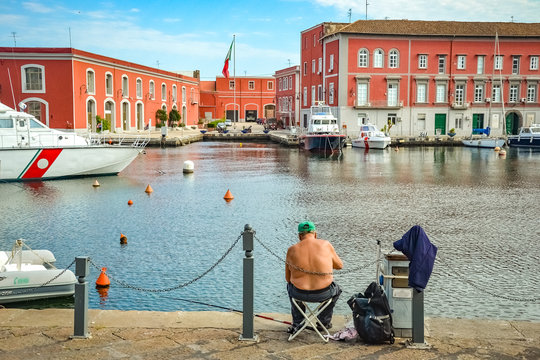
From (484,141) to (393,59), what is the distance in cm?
1302

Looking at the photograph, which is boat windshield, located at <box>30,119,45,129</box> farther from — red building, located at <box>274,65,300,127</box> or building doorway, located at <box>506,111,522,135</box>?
red building, located at <box>274,65,300,127</box>

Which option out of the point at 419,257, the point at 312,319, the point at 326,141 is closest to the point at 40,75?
the point at 326,141

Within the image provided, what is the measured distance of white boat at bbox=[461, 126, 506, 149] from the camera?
54344 millimetres

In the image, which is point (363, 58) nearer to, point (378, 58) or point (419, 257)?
point (378, 58)

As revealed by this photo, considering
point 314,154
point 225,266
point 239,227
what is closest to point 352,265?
point 225,266

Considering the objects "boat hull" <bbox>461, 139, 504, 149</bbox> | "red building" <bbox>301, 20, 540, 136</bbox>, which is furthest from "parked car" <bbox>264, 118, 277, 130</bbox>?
"boat hull" <bbox>461, 139, 504, 149</bbox>

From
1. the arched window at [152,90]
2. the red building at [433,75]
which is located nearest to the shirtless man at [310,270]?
the red building at [433,75]

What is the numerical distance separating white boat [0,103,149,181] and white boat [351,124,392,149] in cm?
2765

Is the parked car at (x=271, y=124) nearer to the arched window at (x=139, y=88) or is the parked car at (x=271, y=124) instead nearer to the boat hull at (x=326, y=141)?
the arched window at (x=139, y=88)

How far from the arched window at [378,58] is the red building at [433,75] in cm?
5

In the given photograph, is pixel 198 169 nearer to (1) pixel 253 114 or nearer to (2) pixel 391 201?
(2) pixel 391 201

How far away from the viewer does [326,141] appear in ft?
163

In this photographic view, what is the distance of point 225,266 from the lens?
42.1 feet

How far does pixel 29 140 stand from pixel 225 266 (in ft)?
59.4
